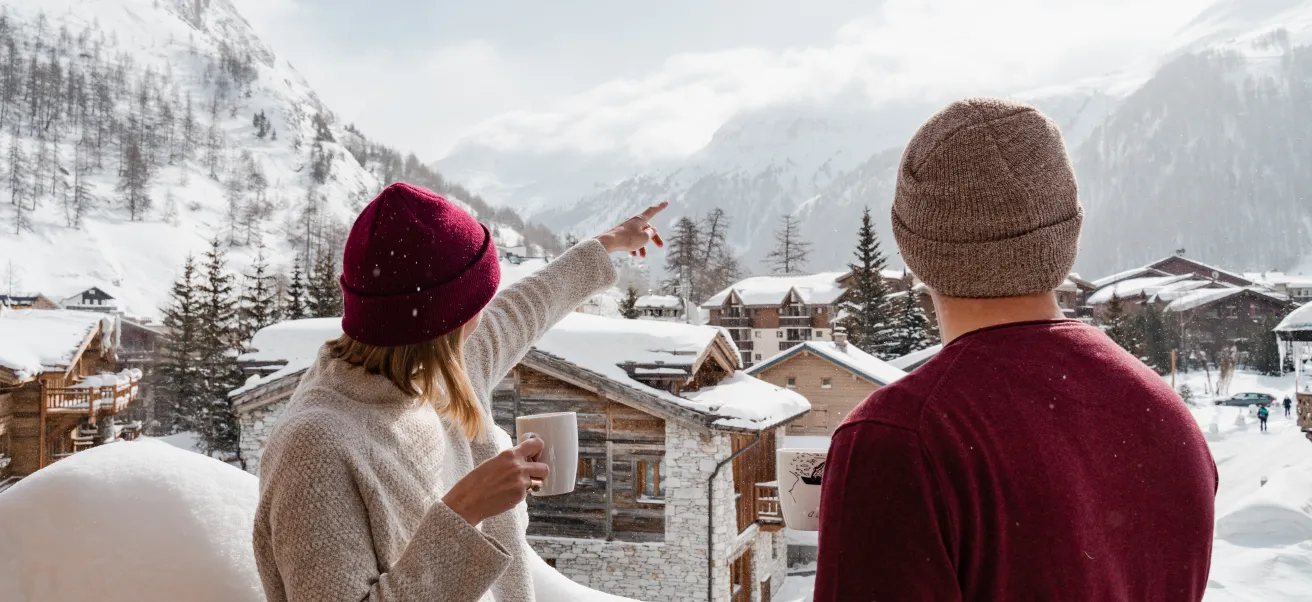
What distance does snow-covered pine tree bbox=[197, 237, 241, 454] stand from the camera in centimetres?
787

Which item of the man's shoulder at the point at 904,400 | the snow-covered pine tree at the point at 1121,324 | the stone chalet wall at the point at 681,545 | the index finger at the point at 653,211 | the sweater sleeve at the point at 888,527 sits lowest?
the stone chalet wall at the point at 681,545

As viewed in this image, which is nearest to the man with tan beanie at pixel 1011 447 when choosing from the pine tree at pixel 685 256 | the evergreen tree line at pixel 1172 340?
the evergreen tree line at pixel 1172 340

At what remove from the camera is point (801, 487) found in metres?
0.86

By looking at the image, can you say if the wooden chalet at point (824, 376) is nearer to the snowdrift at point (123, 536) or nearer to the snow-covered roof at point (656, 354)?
the snow-covered roof at point (656, 354)

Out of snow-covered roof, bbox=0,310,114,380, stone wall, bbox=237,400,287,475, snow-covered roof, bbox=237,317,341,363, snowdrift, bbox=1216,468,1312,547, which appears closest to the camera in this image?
snowdrift, bbox=1216,468,1312,547

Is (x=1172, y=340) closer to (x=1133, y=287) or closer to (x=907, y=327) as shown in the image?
(x=1133, y=287)

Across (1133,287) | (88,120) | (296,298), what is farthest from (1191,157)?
(88,120)

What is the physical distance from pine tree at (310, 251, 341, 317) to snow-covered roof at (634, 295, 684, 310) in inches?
145

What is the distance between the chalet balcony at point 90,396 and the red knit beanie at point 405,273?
13.9 ft

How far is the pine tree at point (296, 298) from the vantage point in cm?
902

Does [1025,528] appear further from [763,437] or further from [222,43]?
[222,43]

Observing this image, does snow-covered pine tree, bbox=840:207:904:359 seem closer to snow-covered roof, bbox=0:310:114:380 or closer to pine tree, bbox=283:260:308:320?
pine tree, bbox=283:260:308:320

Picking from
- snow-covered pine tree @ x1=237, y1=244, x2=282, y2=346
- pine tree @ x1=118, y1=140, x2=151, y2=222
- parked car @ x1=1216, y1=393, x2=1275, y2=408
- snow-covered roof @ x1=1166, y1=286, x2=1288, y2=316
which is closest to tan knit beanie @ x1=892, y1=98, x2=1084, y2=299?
snow-covered roof @ x1=1166, y1=286, x2=1288, y2=316

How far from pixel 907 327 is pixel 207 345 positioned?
8.73m
